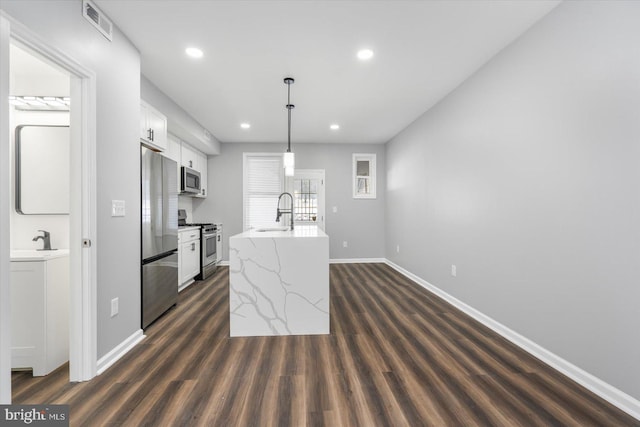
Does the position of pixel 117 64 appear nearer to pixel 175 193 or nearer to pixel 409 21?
pixel 175 193

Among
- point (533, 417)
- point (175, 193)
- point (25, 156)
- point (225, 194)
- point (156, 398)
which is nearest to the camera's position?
point (533, 417)

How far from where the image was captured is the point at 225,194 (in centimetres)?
589

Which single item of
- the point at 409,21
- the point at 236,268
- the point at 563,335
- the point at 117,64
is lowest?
the point at 563,335

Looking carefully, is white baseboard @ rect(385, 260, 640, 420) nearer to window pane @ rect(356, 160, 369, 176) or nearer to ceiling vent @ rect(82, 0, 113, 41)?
window pane @ rect(356, 160, 369, 176)

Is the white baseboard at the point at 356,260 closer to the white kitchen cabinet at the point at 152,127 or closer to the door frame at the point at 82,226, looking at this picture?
the white kitchen cabinet at the point at 152,127

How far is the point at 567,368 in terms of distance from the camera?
6.26 feet

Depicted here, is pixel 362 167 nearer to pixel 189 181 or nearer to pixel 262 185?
pixel 262 185

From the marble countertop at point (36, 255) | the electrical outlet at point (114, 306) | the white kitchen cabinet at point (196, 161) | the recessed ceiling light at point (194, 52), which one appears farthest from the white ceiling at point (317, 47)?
the electrical outlet at point (114, 306)

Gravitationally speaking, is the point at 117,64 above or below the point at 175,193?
above

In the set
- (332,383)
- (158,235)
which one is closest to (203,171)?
(158,235)

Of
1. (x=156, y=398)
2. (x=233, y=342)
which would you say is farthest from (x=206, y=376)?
(x=233, y=342)

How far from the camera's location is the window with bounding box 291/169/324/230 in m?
6.04

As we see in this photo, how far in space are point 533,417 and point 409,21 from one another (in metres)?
2.74

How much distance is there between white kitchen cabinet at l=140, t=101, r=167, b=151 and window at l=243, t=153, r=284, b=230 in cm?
266
